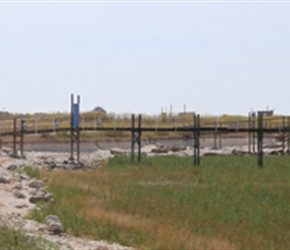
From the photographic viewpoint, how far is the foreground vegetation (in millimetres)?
18703

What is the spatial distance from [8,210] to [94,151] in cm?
4552

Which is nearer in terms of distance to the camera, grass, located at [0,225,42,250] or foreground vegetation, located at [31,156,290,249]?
grass, located at [0,225,42,250]

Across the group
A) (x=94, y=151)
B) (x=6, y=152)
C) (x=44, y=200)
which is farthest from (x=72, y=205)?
(x=94, y=151)

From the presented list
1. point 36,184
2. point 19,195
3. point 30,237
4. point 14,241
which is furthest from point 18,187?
point 14,241

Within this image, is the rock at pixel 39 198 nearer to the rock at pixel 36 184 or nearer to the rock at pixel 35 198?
the rock at pixel 35 198

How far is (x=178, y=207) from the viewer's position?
24.4 meters

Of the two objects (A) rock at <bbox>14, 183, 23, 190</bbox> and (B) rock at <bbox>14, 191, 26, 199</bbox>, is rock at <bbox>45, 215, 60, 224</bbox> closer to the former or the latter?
(B) rock at <bbox>14, 191, 26, 199</bbox>

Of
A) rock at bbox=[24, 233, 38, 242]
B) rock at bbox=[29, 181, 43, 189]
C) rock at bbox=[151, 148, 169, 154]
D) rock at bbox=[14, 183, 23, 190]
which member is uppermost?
rock at bbox=[24, 233, 38, 242]

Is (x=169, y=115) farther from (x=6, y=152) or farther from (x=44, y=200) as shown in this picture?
(x=44, y=200)

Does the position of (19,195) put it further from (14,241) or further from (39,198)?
(14,241)

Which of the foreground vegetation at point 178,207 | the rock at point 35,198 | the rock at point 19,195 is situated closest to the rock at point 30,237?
the foreground vegetation at point 178,207

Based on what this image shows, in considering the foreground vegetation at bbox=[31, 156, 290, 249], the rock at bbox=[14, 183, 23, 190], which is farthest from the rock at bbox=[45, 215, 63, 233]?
the rock at bbox=[14, 183, 23, 190]

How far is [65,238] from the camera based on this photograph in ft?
58.1

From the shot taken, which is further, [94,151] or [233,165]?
[94,151]
